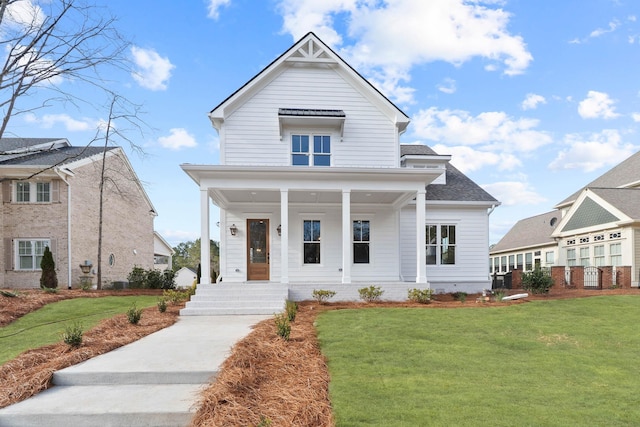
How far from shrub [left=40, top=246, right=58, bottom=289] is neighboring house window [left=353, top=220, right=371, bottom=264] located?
43.6 feet

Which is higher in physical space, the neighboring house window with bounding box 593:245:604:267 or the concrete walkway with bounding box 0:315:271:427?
the neighboring house window with bounding box 593:245:604:267

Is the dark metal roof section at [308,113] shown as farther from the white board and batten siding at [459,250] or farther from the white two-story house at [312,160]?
the white board and batten siding at [459,250]

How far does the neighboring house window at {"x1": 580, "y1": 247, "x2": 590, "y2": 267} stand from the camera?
21325 millimetres

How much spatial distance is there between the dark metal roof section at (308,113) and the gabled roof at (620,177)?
2030cm

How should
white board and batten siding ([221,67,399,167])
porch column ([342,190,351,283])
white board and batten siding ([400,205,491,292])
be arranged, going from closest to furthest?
porch column ([342,190,351,283])
white board and batten siding ([221,67,399,167])
white board and batten siding ([400,205,491,292])

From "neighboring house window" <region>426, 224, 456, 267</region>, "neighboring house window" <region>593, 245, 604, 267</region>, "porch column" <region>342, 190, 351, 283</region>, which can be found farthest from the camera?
"neighboring house window" <region>593, 245, 604, 267</region>

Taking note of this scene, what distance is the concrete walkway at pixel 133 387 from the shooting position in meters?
3.99

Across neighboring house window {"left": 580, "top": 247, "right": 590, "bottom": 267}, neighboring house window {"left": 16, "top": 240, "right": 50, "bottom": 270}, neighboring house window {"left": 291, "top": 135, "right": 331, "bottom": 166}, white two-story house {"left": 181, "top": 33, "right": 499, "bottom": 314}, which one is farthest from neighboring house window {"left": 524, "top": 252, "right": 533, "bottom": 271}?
neighboring house window {"left": 16, "top": 240, "right": 50, "bottom": 270}

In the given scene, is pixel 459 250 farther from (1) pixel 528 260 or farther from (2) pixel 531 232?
(2) pixel 531 232

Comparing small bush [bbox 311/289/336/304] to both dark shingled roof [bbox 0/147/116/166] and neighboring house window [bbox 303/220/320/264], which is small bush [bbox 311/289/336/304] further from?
dark shingled roof [bbox 0/147/116/166]

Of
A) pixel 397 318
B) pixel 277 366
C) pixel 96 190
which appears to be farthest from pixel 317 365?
pixel 96 190

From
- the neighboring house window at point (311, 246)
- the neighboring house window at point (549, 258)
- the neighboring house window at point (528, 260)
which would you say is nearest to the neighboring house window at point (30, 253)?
the neighboring house window at point (311, 246)

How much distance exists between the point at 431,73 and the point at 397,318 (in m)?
10.6

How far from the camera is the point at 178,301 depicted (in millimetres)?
12156
